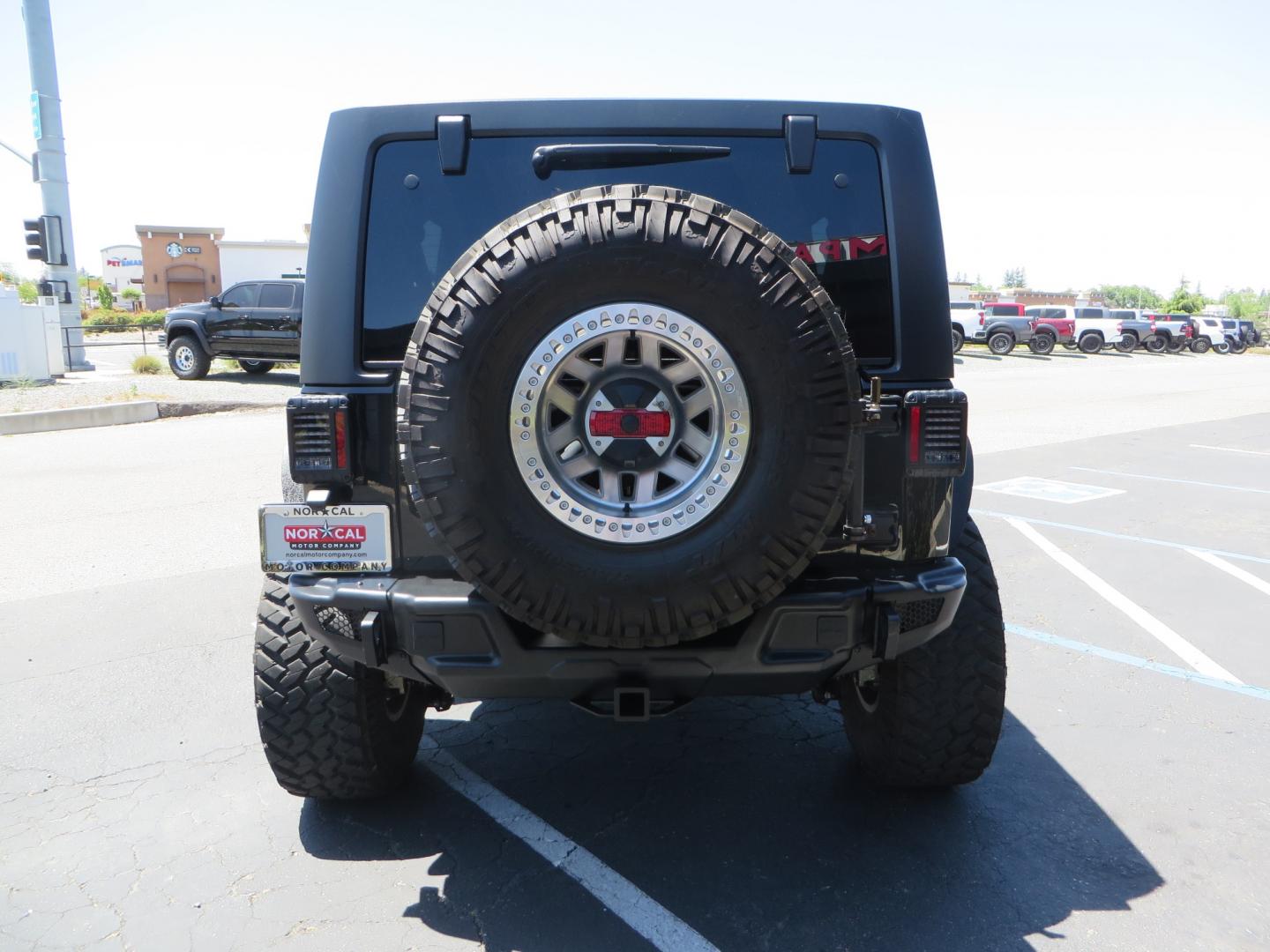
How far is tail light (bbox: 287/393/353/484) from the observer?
2621 millimetres

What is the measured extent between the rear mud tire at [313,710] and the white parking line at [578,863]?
39 centimetres

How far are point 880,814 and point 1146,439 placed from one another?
11.7m

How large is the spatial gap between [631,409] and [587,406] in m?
0.10

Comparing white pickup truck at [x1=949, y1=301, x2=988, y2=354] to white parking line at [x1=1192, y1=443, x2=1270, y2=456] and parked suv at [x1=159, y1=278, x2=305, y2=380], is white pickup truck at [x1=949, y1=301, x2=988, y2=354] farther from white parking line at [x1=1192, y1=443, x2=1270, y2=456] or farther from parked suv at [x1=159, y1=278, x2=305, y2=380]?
parked suv at [x1=159, y1=278, x2=305, y2=380]

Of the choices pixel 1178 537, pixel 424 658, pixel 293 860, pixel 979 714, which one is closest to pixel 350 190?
pixel 424 658

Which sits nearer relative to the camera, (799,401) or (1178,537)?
(799,401)

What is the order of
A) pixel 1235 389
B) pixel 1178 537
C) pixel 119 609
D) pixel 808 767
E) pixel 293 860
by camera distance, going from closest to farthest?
1. pixel 293 860
2. pixel 808 767
3. pixel 119 609
4. pixel 1178 537
5. pixel 1235 389

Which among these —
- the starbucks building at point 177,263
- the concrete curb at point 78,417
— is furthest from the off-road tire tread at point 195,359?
the starbucks building at point 177,263

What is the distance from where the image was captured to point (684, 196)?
7.50 feet

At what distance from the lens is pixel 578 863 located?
2.89 metres

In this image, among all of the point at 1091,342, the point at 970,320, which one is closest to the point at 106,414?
the point at 970,320

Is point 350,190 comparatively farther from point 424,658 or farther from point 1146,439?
point 1146,439

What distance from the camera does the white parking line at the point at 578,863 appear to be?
2.56m

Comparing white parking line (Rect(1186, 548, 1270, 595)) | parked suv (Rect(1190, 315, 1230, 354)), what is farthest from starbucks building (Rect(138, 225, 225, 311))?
white parking line (Rect(1186, 548, 1270, 595))
